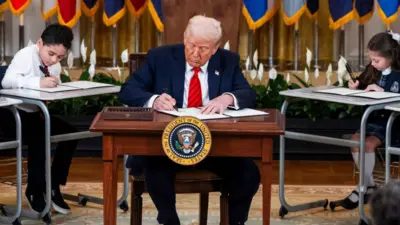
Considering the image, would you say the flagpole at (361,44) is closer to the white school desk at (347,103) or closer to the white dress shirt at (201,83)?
the white school desk at (347,103)

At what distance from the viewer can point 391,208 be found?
1800 mm

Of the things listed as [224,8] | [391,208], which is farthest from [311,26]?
[391,208]

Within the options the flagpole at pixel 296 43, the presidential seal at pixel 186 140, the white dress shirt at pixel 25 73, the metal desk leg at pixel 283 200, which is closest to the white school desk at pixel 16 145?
the white dress shirt at pixel 25 73

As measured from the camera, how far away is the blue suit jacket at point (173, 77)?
4.18 m

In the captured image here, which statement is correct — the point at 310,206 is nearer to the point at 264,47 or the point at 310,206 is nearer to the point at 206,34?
the point at 206,34

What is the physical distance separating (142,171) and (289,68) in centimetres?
378

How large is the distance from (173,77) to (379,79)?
1319 mm

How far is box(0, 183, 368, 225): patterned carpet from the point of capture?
4.96m

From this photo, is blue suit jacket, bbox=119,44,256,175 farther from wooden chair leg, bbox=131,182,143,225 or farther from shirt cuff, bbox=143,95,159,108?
wooden chair leg, bbox=131,182,143,225

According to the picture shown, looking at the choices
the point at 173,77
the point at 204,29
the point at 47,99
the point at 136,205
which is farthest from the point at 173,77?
the point at 47,99

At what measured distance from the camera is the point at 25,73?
4.89 m

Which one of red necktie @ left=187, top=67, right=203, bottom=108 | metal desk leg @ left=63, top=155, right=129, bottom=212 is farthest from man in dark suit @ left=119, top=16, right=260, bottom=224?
metal desk leg @ left=63, top=155, right=129, bottom=212

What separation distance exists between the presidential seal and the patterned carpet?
4.74 feet

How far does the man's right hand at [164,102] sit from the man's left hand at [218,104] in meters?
0.14
